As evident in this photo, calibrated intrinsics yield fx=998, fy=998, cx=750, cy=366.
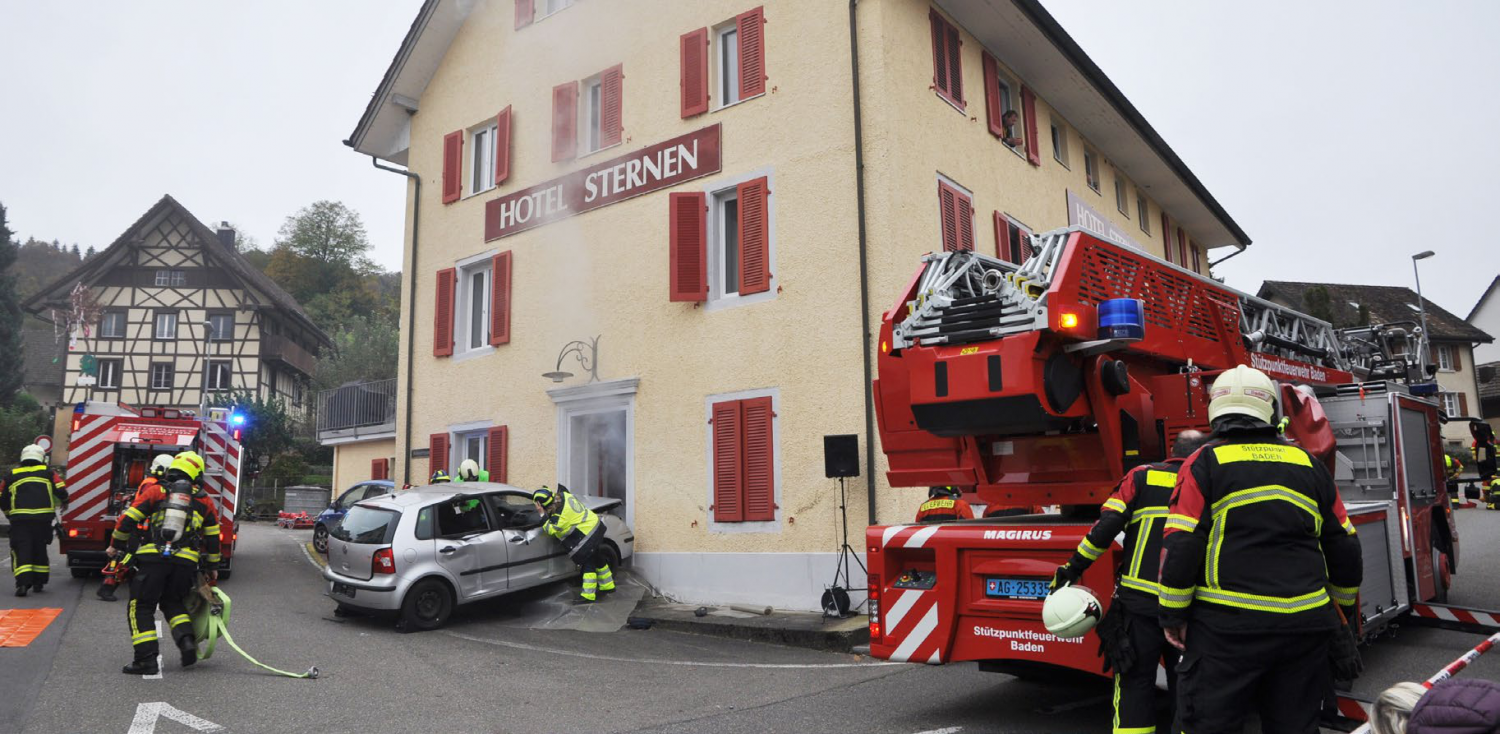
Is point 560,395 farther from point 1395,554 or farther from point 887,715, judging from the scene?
point 1395,554

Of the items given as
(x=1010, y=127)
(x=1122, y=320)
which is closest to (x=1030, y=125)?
(x=1010, y=127)

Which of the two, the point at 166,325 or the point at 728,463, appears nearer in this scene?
the point at 728,463

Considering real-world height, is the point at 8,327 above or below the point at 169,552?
above

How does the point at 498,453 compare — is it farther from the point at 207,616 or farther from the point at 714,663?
the point at 714,663

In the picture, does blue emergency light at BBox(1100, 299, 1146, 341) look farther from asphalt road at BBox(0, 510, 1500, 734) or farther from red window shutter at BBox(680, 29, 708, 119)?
red window shutter at BBox(680, 29, 708, 119)

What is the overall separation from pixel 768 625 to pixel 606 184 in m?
6.77

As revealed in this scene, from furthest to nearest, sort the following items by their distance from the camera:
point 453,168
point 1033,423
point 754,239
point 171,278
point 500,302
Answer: point 171,278 → point 453,168 → point 500,302 → point 754,239 → point 1033,423

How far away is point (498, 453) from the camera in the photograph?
48.1ft

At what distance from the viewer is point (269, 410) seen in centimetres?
3641

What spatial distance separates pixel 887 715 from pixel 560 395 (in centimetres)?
845

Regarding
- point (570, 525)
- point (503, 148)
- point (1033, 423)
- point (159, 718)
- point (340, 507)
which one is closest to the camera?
point (1033, 423)

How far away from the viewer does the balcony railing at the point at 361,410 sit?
22.2 m

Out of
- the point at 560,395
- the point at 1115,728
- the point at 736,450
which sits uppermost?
the point at 560,395

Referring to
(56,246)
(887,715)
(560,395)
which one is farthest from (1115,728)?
→ (56,246)
